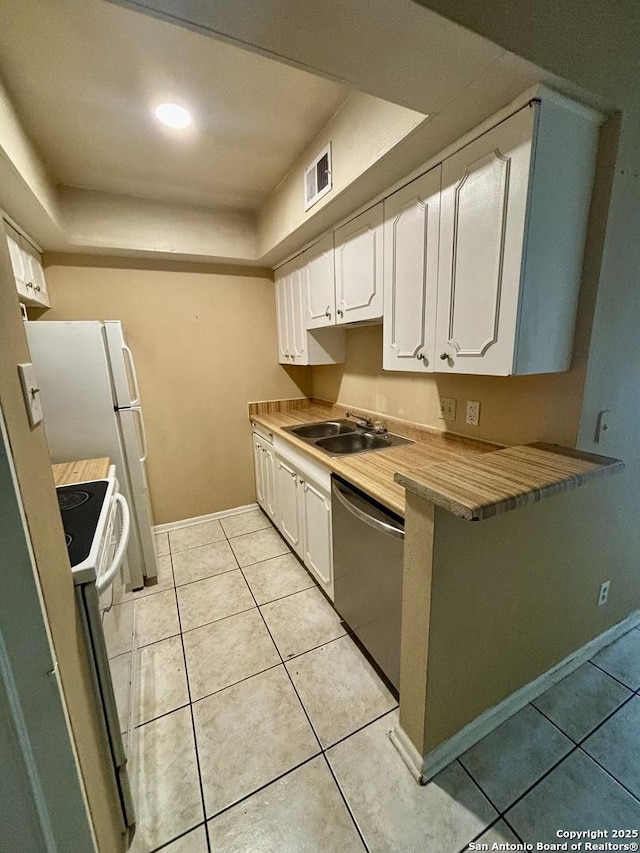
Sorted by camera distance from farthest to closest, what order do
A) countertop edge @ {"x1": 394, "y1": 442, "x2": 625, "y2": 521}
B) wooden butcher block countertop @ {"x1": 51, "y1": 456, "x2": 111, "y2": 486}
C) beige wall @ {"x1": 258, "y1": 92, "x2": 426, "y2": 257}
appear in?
wooden butcher block countertop @ {"x1": 51, "y1": 456, "x2": 111, "y2": 486} < beige wall @ {"x1": 258, "y1": 92, "x2": 426, "y2": 257} < countertop edge @ {"x1": 394, "y1": 442, "x2": 625, "y2": 521}

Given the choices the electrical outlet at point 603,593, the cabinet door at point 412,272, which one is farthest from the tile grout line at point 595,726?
the cabinet door at point 412,272

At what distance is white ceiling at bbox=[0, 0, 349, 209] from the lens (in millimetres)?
1162

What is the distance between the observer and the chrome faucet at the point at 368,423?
7.55 ft

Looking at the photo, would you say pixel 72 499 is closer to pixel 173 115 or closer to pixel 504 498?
A: pixel 504 498

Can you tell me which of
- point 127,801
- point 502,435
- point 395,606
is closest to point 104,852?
point 127,801

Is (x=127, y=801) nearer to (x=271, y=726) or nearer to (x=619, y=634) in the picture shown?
(x=271, y=726)

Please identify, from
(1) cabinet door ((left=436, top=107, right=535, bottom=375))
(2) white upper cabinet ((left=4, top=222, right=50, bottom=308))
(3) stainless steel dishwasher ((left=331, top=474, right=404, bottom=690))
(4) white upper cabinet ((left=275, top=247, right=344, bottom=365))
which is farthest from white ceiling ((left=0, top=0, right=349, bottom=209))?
(3) stainless steel dishwasher ((left=331, top=474, right=404, bottom=690))

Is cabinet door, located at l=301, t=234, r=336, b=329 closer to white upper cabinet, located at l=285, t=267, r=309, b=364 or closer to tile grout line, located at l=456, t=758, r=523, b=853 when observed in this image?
white upper cabinet, located at l=285, t=267, r=309, b=364

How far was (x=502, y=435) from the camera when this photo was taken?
5.27 feet

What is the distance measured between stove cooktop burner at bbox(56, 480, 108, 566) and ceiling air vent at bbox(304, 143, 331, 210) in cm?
183

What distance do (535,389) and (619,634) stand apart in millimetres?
1399

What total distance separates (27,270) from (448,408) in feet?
8.25

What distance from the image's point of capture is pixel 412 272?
1550 millimetres

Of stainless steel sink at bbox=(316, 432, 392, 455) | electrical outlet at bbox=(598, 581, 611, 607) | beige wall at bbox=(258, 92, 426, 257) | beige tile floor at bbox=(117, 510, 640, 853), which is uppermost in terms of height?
beige wall at bbox=(258, 92, 426, 257)
